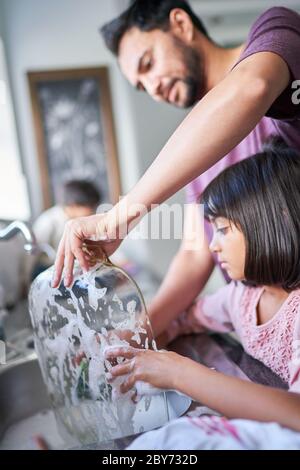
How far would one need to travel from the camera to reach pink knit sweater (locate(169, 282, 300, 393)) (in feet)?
2.02

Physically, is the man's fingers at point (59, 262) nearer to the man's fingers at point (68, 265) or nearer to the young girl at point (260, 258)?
the man's fingers at point (68, 265)

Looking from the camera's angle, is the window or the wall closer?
the wall

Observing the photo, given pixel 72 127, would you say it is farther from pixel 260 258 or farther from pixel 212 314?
pixel 260 258

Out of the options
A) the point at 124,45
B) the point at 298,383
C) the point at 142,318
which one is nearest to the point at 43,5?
the point at 124,45

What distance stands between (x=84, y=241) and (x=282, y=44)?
36 cm

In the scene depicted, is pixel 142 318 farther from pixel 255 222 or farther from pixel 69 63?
pixel 69 63

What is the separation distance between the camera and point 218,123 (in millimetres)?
514

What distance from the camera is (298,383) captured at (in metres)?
0.53

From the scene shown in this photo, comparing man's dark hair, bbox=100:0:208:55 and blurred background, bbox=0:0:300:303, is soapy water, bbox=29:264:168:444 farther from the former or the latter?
man's dark hair, bbox=100:0:208:55

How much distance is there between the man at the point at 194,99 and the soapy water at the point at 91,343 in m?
0.06

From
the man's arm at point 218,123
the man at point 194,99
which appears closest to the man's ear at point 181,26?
the man at point 194,99

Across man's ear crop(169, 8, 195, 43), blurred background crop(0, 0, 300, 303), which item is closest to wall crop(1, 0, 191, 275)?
blurred background crop(0, 0, 300, 303)

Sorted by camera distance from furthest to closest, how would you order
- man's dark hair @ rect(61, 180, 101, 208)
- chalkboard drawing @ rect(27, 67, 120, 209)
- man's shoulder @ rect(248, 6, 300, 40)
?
1. chalkboard drawing @ rect(27, 67, 120, 209)
2. man's dark hair @ rect(61, 180, 101, 208)
3. man's shoulder @ rect(248, 6, 300, 40)

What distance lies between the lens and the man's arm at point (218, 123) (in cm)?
52
